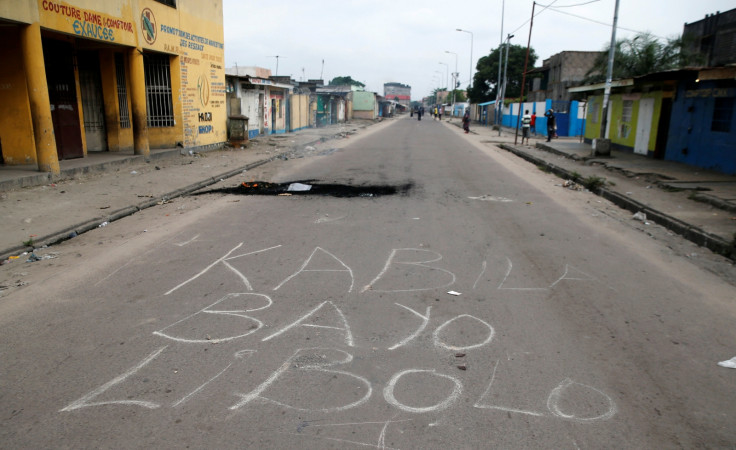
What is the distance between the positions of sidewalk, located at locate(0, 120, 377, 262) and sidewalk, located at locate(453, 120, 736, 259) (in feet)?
31.5

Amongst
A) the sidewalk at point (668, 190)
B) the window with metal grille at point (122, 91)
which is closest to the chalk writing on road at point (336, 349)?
the sidewalk at point (668, 190)

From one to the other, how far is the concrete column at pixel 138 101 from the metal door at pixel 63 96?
1.57 meters

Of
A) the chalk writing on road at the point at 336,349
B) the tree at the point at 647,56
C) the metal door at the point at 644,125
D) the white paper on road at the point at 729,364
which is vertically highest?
the tree at the point at 647,56

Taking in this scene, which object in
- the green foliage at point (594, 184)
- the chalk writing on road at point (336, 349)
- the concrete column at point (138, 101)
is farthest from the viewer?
the concrete column at point (138, 101)

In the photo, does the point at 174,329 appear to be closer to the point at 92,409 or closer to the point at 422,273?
the point at 92,409

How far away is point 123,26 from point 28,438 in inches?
565

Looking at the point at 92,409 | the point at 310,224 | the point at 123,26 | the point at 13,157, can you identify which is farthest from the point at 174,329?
the point at 123,26

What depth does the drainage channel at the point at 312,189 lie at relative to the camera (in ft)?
35.7

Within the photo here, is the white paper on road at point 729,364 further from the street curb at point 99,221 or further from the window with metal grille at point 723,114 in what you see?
the window with metal grille at point 723,114

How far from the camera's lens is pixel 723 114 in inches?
560

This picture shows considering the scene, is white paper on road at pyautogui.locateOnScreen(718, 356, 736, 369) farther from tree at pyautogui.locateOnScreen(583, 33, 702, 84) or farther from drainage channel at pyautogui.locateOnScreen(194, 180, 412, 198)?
tree at pyautogui.locateOnScreen(583, 33, 702, 84)

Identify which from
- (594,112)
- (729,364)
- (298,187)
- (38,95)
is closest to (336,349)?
(729,364)

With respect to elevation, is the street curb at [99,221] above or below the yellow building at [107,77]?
below

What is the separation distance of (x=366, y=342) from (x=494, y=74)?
6533 centimetres
